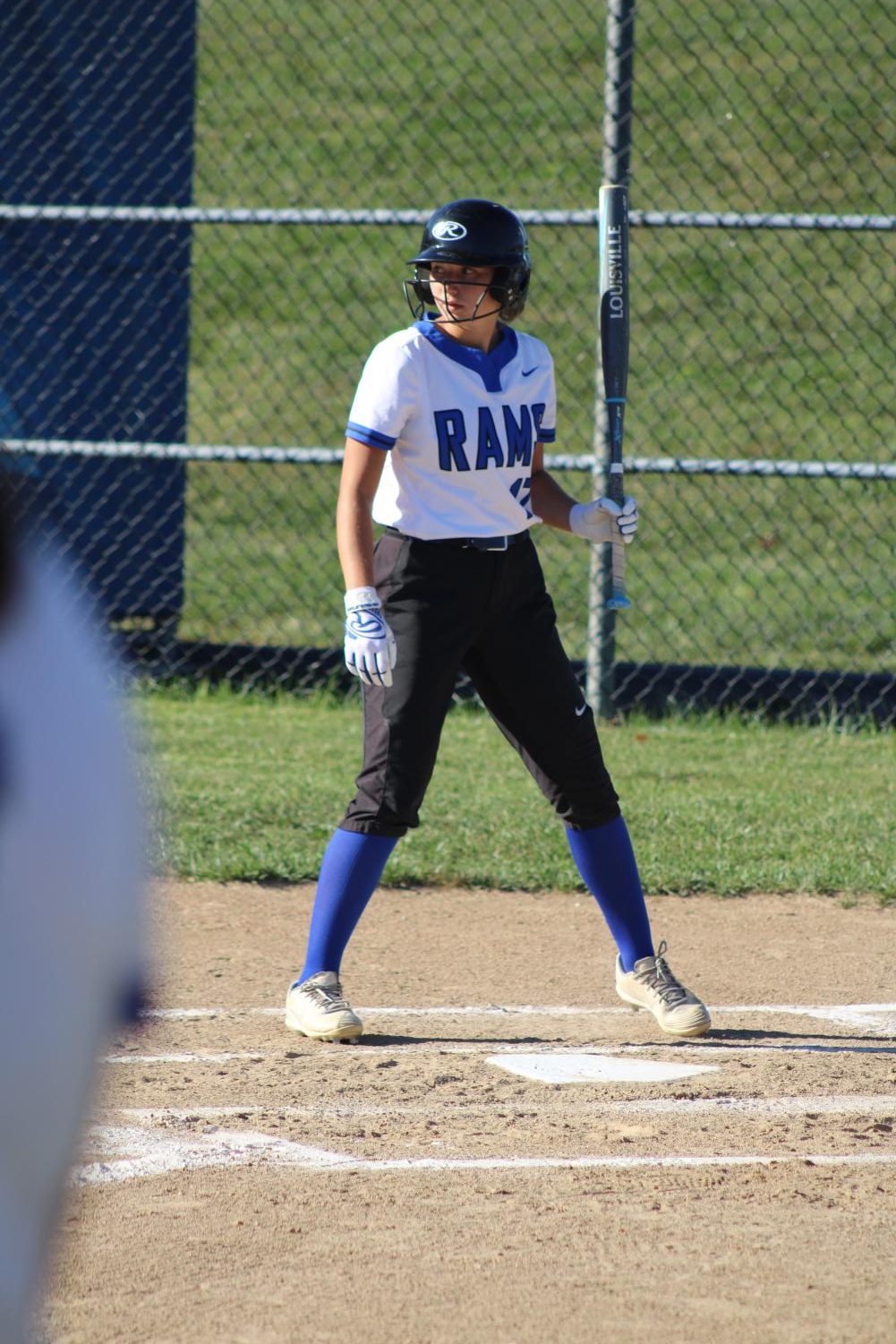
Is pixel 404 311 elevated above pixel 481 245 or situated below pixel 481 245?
above

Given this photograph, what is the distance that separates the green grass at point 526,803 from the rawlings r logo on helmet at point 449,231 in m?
1.66

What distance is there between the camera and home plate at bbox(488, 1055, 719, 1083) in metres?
3.83

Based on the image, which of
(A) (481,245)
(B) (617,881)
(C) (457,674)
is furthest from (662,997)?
(A) (481,245)

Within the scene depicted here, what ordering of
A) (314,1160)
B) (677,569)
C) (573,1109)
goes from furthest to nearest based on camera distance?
(677,569) < (573,1109) < (314,1160)

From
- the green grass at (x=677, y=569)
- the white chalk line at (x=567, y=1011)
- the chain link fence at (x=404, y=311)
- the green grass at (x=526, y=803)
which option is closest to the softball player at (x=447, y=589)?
the white chalk line at (x=567, y=1011)

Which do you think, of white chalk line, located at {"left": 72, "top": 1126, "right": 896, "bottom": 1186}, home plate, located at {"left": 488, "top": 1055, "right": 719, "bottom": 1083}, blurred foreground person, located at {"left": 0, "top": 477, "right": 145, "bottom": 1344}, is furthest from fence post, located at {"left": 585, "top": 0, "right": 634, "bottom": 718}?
blurred foreground person, located at {"left": 0, "top": 477, "right": 145, "bottom": 1344}

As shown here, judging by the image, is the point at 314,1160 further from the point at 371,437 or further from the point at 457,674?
the point at 371,437

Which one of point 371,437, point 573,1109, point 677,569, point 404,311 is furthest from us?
point 404,311

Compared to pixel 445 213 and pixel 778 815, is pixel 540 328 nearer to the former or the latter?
pixel 778 815

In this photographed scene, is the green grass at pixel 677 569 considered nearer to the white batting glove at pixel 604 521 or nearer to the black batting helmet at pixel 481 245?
the white batting glove at pixel 604 521

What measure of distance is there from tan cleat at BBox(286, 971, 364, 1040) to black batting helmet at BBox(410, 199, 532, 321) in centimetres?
166

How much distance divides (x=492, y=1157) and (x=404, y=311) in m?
12.3

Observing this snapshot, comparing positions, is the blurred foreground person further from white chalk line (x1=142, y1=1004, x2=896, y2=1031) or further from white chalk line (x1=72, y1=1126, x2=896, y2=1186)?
white chalk line (x1=142, y1=1004, x2=896, y2=1031)

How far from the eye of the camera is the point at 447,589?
409 cm
